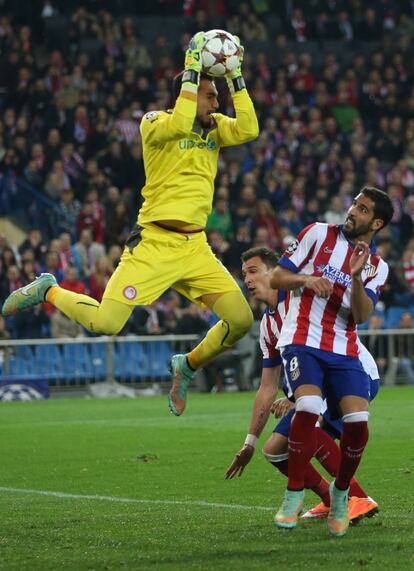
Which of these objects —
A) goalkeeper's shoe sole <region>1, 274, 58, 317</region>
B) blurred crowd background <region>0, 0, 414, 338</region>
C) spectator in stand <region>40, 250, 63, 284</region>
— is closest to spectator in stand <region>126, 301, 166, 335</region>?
blurred crowd background <region>0, 0, 414, 338</region>

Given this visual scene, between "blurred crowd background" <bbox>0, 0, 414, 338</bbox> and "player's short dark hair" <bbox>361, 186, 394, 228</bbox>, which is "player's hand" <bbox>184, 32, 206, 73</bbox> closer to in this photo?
"player's short dark hair" <bbox>361, 186, 394, 228</bbox>

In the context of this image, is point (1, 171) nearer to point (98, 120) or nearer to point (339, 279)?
point (98, 120)

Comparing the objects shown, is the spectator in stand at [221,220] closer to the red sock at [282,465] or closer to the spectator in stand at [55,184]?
the spectator in stand at [55,184]

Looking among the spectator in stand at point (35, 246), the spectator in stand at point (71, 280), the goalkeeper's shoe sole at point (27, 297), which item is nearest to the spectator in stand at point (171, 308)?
the spectator in stand at point (35, 246)

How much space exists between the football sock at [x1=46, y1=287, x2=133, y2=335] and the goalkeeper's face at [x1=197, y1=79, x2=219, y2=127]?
1.45m

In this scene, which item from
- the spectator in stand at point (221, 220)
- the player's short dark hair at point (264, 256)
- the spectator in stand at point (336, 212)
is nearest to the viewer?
the player's short dark hair at point (264, 256)

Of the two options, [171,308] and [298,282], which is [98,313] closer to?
[298,282]

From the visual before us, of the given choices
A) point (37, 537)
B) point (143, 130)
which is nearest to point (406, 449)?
point (143, 130)

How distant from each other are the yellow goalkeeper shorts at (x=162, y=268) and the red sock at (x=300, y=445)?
1.99 meters

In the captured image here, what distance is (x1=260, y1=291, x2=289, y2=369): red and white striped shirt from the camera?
8.58 metres

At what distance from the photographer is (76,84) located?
82.3 feet

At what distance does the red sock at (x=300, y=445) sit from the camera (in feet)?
25.2

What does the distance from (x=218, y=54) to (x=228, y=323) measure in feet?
6.27

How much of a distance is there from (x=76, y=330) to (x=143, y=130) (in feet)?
39.2
